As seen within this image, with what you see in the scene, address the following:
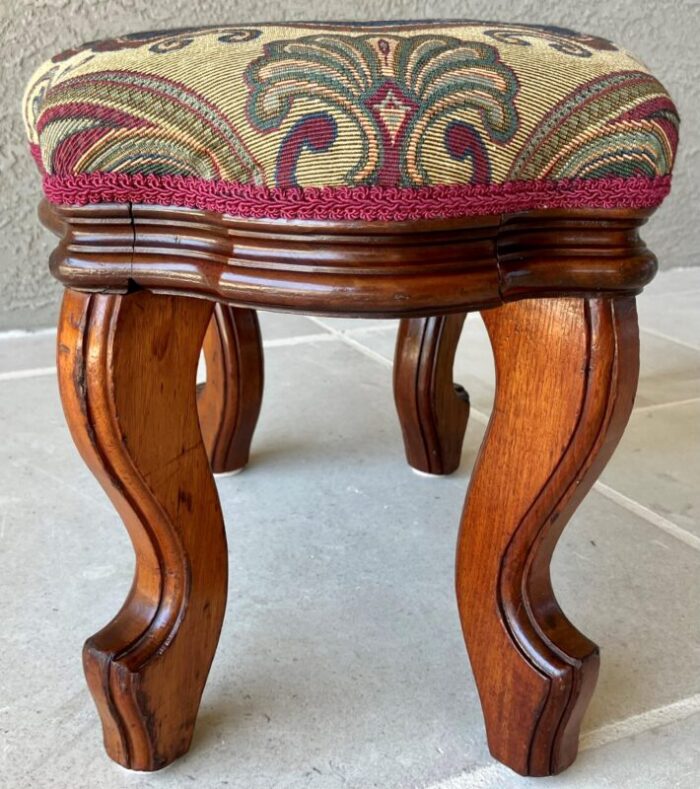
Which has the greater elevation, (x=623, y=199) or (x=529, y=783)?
(x=623, y=199)

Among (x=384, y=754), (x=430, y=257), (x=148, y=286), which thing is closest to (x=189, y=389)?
(x=148, y=286)

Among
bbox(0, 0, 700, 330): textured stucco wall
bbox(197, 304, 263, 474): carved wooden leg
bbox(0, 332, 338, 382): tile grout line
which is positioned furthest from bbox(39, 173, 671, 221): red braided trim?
bbox(0, 0, 700, 330): textured stucco wall

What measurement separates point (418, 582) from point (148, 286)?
0.47 meters

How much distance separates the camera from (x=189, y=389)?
610 millimetres

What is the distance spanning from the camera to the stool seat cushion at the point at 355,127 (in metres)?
0.47

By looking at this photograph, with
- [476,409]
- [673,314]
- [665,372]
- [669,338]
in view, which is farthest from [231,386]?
[673,314]

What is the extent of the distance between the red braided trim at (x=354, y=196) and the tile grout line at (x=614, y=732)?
1.32 ft

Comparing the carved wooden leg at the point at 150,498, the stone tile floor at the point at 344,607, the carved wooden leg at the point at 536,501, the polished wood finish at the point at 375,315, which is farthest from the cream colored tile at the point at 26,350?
the carved wooden leg at the point at 536,501

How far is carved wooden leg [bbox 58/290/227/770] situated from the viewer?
1.81 ft

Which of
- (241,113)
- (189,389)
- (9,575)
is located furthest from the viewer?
(9,575)

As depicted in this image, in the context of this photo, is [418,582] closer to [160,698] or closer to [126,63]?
[160,698]

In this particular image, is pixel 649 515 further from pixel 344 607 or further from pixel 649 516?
pixel 344 607

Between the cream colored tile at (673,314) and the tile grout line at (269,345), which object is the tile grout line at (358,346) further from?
the cream colored tile at (673,314)

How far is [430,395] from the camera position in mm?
1065
